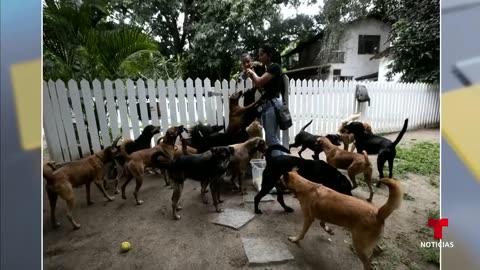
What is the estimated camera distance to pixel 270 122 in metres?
2.23

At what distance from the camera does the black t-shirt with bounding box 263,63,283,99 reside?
206 cm

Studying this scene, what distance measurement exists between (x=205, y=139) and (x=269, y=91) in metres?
0.85

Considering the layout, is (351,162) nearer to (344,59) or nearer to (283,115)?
(283,115)

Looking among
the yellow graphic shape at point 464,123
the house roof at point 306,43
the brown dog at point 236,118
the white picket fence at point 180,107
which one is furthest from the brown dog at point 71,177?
the house roof at point 306,43

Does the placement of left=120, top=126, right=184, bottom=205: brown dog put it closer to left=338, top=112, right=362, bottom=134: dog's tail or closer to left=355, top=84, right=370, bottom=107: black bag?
left=338, top=112, right=362, bottom=134: dog's tail

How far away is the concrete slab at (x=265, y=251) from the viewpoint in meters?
1.33

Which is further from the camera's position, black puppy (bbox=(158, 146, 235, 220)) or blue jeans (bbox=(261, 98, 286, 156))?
blue jeans (bbox=(261, 98, 286, 156))

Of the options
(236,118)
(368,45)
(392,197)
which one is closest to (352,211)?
(392,197)

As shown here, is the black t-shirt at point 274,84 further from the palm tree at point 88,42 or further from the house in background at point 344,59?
the house in background at point 344,59

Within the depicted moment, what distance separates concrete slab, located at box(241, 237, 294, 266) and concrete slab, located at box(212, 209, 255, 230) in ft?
0.61

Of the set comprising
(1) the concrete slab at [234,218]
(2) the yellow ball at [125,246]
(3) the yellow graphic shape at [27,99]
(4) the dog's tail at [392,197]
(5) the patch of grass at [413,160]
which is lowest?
(1) the concrete slab at [234,218]

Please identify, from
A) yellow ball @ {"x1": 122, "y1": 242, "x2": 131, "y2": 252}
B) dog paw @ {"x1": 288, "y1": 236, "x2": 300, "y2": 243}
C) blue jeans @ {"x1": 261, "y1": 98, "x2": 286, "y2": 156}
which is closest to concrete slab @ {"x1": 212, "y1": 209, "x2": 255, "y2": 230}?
dog paw @ {"x1": 288, "y1": 236, "x2": 300, "y2": 243}

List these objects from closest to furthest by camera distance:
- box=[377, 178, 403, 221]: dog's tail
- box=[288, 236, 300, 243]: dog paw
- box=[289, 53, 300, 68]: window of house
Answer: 1. box=[377, 178, 403, 221]: dog's tail
2. box=[288, 236, 300, 243]: dog paw
3. box=[289, 53, 300, 68]: window of house

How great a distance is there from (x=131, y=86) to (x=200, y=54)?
1.78 m
